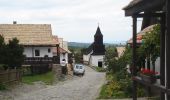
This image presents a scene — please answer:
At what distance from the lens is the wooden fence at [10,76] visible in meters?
32.2

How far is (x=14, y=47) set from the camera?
40281mm

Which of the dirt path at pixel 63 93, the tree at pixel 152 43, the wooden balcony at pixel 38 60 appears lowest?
the dirt path at pixel 63 93

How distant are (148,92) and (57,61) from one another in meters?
33.6

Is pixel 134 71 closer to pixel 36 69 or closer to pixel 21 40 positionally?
pixel 36 69

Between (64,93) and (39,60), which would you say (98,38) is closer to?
(39,60)

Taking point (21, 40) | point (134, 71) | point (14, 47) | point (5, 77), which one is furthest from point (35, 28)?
point (134, 71)

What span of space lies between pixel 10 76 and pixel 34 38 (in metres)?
22.7

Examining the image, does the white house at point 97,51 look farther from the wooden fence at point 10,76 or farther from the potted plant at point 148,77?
the potted plant at point 148,77

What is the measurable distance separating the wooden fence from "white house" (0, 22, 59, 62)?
657 inches

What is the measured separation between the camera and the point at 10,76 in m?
34.4

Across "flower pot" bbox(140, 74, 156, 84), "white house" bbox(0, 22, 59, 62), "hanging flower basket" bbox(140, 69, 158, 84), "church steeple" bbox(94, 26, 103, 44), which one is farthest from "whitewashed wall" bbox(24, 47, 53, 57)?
"church steeple" bbox(94, 26, 103, 44)

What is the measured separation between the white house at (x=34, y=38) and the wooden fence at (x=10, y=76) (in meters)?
16.7

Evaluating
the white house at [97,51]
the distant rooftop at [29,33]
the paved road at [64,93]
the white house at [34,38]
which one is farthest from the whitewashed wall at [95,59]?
the paved road at [64,93]

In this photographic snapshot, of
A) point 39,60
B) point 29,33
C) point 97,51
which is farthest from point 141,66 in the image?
point 97,51
